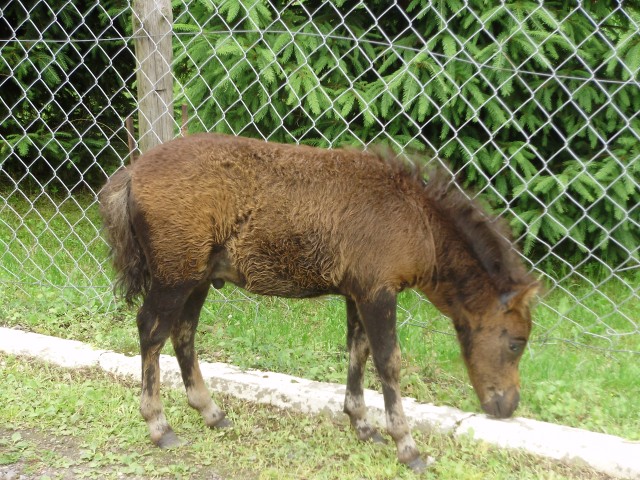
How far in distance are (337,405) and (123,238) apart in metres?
1.49

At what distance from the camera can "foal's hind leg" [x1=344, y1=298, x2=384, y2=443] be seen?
12.4 ft

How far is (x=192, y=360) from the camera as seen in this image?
389 cm

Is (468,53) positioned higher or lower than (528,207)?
higher

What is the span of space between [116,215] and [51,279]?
103 inches

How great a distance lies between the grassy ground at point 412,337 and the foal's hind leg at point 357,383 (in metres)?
0.40

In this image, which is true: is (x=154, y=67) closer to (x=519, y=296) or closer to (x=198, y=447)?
(x=198, y=447)

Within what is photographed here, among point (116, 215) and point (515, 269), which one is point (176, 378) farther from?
point (515, 269)

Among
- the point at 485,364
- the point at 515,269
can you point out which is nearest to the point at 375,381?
the point at 485,364

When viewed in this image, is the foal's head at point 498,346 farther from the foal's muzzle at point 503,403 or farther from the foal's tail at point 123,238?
the foal's tail at point 123,238

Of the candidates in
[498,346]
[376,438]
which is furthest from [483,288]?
[376,438]

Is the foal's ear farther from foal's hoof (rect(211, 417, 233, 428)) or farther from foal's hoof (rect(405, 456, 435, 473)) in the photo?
foal's hoof (rect(211, 417, 233, 428))

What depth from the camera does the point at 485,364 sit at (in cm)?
353

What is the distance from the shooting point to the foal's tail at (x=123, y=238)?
3.62 metres

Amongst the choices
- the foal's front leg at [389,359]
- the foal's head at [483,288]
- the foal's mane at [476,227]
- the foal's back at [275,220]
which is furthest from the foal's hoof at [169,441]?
the foal's mane at [476,227]
